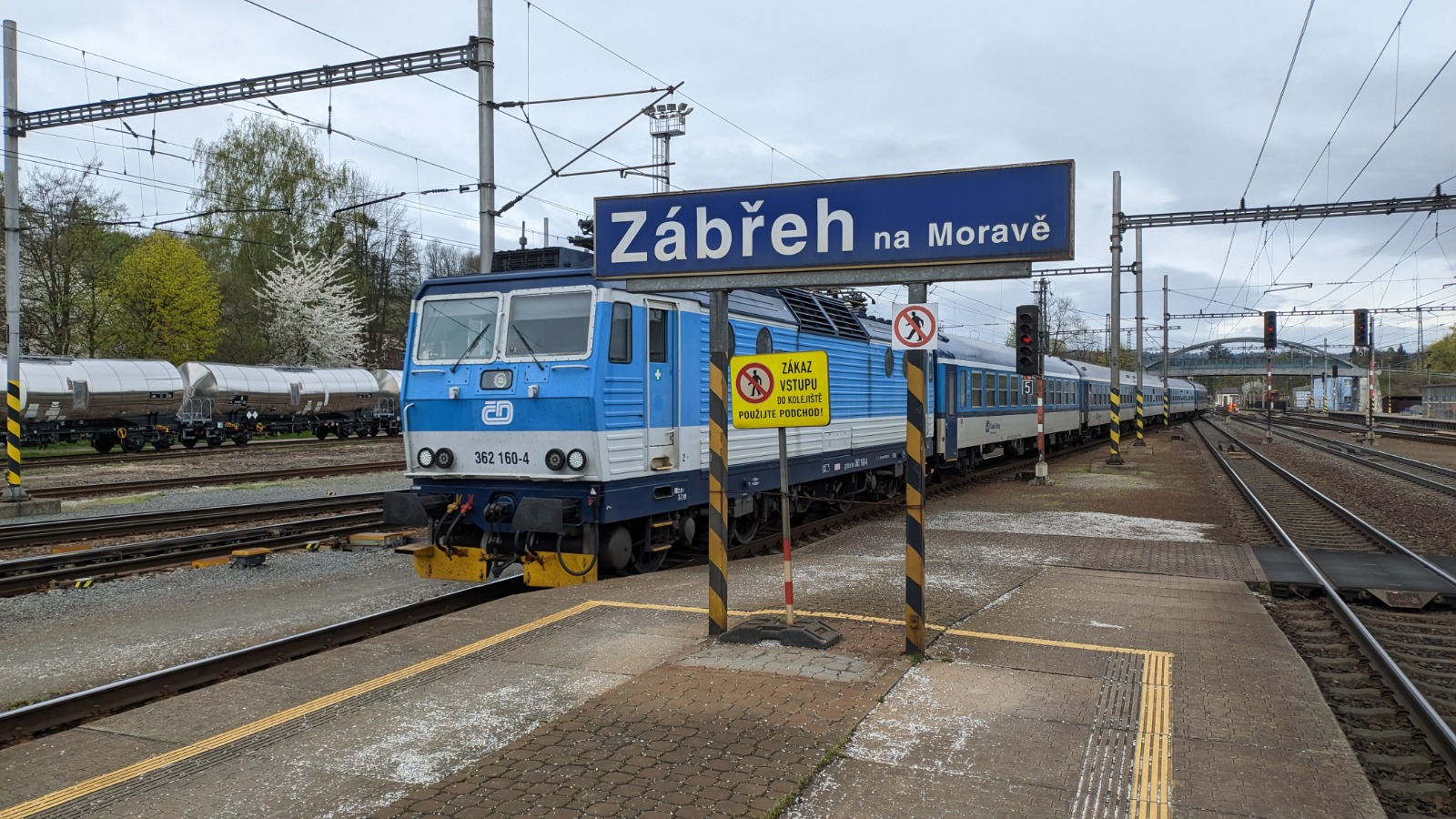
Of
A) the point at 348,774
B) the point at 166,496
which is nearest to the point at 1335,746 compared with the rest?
the point at 348,774

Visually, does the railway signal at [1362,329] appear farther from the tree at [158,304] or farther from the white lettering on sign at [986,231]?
the tree at [158,304]

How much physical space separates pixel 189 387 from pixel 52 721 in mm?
29730

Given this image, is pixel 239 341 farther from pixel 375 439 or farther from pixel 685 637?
pixel 685 637

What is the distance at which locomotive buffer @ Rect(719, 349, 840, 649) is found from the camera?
606cm

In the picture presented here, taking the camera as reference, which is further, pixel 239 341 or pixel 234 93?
pixel 239 341

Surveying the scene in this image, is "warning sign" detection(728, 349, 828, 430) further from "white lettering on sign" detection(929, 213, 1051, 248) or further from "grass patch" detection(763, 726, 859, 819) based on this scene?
"grass patch" detection(763, 726, 859, 819)

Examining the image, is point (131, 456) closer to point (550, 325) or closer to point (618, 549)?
point (550, 325)

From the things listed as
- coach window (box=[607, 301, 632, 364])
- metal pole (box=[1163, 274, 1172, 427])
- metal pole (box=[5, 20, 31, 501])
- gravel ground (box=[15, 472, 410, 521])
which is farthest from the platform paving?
metal pole (box=[1163, 274, 1172, 427])

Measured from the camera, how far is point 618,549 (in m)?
8.52

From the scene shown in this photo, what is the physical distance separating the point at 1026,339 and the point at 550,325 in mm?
12276

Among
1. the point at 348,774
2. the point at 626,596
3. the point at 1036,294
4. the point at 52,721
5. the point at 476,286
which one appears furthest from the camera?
the point at 1036,294

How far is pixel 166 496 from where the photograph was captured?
55.7 feet

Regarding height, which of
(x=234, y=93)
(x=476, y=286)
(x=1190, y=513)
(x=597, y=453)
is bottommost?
(x=1190, y=513)

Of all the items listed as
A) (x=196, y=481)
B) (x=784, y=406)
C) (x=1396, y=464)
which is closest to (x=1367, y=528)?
(x=784, y=406)
